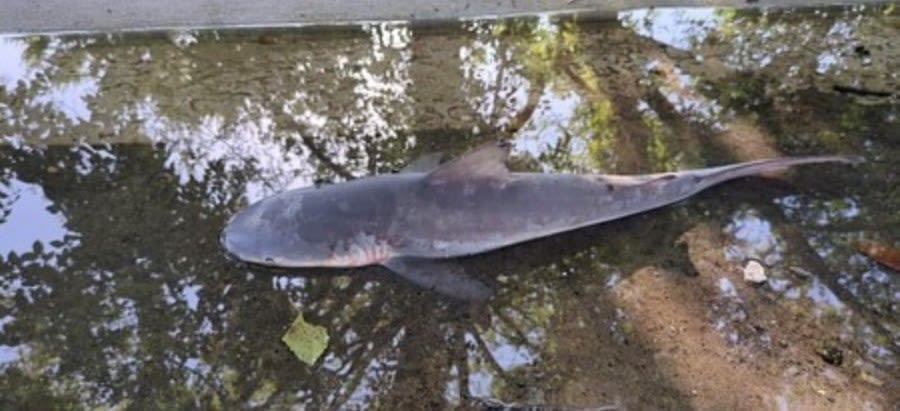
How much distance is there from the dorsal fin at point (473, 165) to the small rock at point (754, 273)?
3.57 ft

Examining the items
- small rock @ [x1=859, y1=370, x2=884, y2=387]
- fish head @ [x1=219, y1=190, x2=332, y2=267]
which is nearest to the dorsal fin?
fish head @ [x1=219, y1=190, x2=332, y2=267]

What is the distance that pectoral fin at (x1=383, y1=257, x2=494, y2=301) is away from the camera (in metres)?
2.99

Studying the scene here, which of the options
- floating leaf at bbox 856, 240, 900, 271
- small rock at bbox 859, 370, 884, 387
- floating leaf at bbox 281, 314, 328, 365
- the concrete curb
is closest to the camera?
small rock at bbox 859, 370, 884, 387

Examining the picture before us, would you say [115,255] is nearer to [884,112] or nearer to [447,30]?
[447,30]

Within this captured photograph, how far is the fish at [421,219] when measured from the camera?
2.99 m

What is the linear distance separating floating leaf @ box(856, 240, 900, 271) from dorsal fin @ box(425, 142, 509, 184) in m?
1.55

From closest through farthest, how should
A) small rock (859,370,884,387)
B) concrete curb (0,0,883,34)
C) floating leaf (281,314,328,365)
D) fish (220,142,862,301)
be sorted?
1. small rock (859,370,884,387)
2. floating leaf (281,314,328,365)
3. fish (220,142,862,301)
4. concrete curb (0,0,883,34)

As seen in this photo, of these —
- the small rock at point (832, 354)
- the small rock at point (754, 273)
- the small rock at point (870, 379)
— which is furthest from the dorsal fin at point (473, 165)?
the small rock at point (870, 379)

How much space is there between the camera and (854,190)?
11.1 ft

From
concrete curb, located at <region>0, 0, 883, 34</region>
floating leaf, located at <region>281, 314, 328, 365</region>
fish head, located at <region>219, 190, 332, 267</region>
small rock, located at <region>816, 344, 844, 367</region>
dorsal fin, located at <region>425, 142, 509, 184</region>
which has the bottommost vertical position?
small rock, located at <region>816, 344, 844, 367</region>

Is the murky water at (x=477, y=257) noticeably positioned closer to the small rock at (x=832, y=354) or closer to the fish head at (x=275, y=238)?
the small rock at (x=832, y=354)

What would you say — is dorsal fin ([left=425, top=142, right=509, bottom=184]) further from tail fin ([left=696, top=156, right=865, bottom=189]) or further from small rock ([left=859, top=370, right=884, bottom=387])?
small rock ([left=859, top=370, right=884, bottom=387])

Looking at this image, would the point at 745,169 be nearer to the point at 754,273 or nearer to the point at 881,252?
the point at 754,273

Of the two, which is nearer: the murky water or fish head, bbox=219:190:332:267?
the murky water
